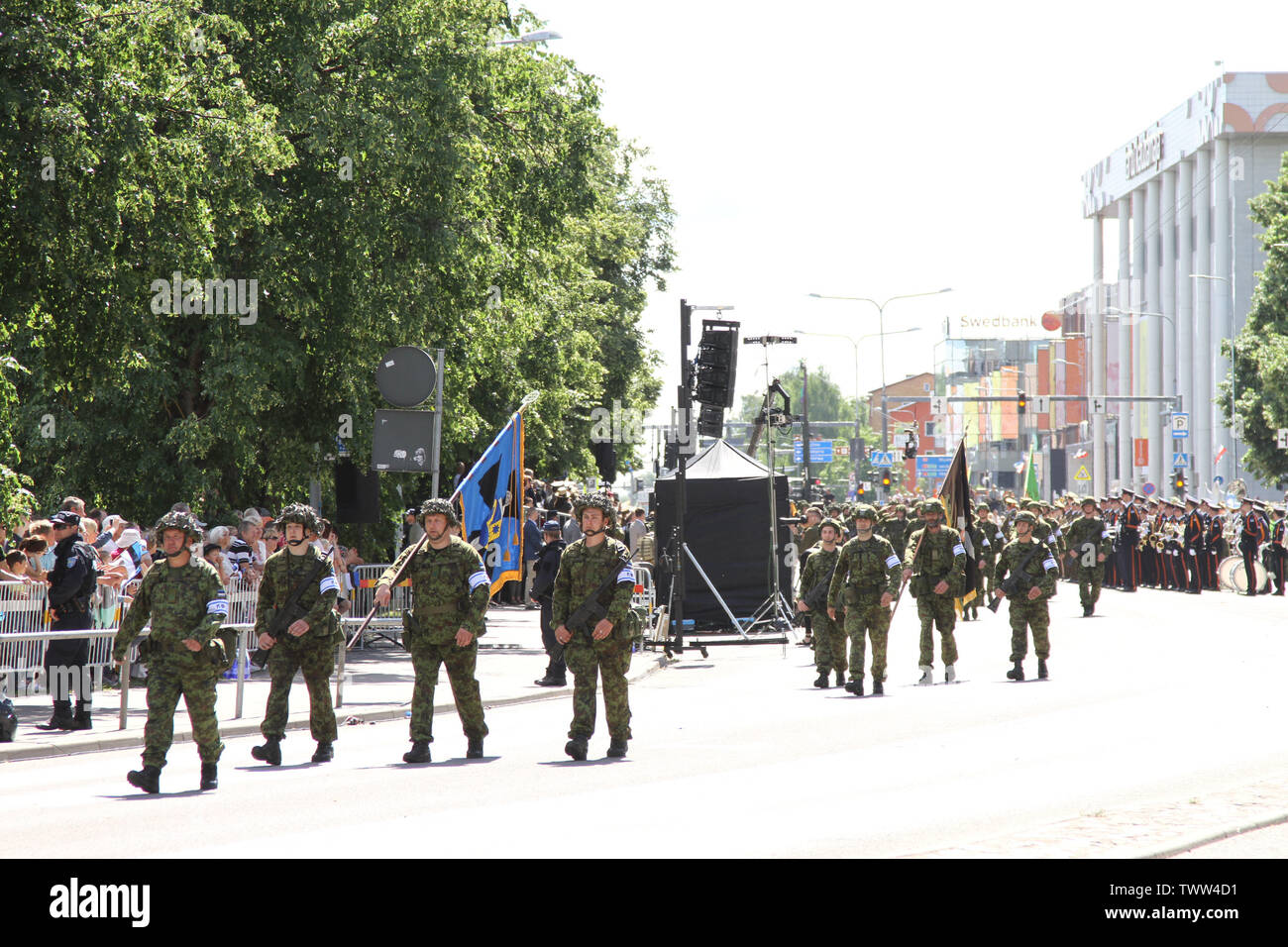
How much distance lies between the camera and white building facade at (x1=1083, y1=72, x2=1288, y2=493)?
79750 mm

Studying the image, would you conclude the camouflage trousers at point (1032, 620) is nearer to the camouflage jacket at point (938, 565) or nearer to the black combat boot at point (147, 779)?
the camouflage jacket at point (938, 565)

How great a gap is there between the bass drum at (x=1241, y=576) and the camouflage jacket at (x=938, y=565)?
17677mm

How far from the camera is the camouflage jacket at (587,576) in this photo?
11.6 m

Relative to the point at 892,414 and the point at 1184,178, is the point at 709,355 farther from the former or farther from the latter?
the point at 892,414

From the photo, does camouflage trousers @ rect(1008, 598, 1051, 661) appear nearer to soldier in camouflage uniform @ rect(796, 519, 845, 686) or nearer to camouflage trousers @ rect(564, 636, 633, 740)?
soldier in camouflage uniform @ rect(796, 519, 845, 686)

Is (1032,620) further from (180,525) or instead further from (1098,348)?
(1098,348)

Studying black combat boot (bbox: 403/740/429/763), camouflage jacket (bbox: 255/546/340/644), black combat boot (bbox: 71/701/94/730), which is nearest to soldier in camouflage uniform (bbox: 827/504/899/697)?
black combat boot (bbox: 403/740/429/763)

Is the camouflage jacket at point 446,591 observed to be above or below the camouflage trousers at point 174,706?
above

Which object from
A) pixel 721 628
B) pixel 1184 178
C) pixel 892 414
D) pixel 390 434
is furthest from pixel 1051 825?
pixel 892 414

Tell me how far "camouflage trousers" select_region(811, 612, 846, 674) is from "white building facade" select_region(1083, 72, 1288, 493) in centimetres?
5225

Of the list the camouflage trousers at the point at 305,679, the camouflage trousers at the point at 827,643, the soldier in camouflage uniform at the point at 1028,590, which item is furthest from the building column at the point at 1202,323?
the camouflage trousers at the point at 305,679

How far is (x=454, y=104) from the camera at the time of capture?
20859mm

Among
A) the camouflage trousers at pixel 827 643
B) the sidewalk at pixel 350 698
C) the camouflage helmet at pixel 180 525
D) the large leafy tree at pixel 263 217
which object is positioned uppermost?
the large leafy tree at pixel 263 217
